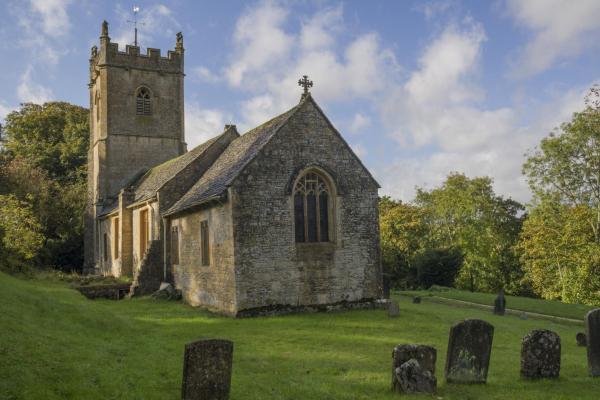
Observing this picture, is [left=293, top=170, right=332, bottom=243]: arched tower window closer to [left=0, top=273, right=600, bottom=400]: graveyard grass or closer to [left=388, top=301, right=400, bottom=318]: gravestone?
[left=0, top=273, right=600, bottom=400]: graveyard grass

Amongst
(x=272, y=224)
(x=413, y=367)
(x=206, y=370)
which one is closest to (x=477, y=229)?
(x=272, y=224)

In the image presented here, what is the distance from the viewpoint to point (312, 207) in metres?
20.1

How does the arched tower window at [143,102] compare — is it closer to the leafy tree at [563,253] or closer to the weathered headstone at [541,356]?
the leafy tree at [563,253]

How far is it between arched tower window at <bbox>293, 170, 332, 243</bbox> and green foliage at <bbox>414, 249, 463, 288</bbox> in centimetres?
2352

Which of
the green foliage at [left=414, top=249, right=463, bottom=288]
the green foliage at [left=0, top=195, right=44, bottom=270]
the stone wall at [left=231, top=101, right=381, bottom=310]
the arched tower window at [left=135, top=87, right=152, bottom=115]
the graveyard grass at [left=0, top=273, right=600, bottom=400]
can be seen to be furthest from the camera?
the green foliage at [left=414, top=249, right=463, bottom=288]

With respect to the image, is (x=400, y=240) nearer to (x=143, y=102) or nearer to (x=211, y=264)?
(x=143, y=102)

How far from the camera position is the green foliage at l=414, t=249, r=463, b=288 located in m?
41.5

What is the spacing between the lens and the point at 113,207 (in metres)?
34.8

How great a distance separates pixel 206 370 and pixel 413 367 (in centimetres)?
355

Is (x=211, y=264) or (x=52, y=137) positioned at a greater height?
(x=52, y=137)

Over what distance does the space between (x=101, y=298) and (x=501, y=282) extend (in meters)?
38.3

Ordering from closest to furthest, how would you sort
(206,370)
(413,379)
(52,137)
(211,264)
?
1. (206,370)
2. (413,379)
3. (211,264)
4. (52,137)

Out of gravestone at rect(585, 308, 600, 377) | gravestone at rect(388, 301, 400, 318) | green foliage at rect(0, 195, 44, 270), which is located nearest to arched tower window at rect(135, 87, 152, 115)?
green foliage at rect(0, 195, 44, 270)

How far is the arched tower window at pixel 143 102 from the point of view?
3784cm
